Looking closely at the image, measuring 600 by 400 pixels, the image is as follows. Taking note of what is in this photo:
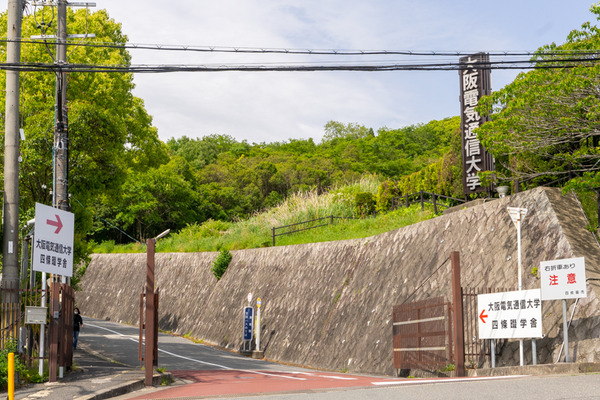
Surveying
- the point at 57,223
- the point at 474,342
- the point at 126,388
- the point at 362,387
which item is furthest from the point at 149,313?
the point at 474,342

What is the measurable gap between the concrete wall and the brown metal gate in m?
1.17

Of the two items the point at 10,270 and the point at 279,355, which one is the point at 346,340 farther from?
the point at 10,270

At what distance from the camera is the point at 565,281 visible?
12781 millimetres

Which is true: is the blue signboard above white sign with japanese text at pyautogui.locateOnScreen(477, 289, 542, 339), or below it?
below

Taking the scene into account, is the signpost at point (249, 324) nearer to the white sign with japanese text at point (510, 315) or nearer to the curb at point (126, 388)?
the curb at point (126, 388)

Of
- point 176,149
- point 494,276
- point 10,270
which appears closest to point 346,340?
point 494,276

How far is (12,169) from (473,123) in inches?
586

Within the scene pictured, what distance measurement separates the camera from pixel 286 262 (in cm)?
3008

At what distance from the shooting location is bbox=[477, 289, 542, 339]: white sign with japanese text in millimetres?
13336

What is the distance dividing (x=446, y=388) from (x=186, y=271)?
2982 cm

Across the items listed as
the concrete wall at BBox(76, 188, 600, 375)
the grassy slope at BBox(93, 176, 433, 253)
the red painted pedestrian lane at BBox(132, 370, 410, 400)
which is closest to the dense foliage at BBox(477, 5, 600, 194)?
the concrete wall at BBox(76, 188, 600, 375)

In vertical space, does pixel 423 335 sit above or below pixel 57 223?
below

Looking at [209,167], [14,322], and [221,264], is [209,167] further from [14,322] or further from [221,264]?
[14,322]

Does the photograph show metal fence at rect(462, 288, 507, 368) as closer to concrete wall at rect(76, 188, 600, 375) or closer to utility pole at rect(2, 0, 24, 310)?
concrete wall at rect(76, 188, 600, 375)
